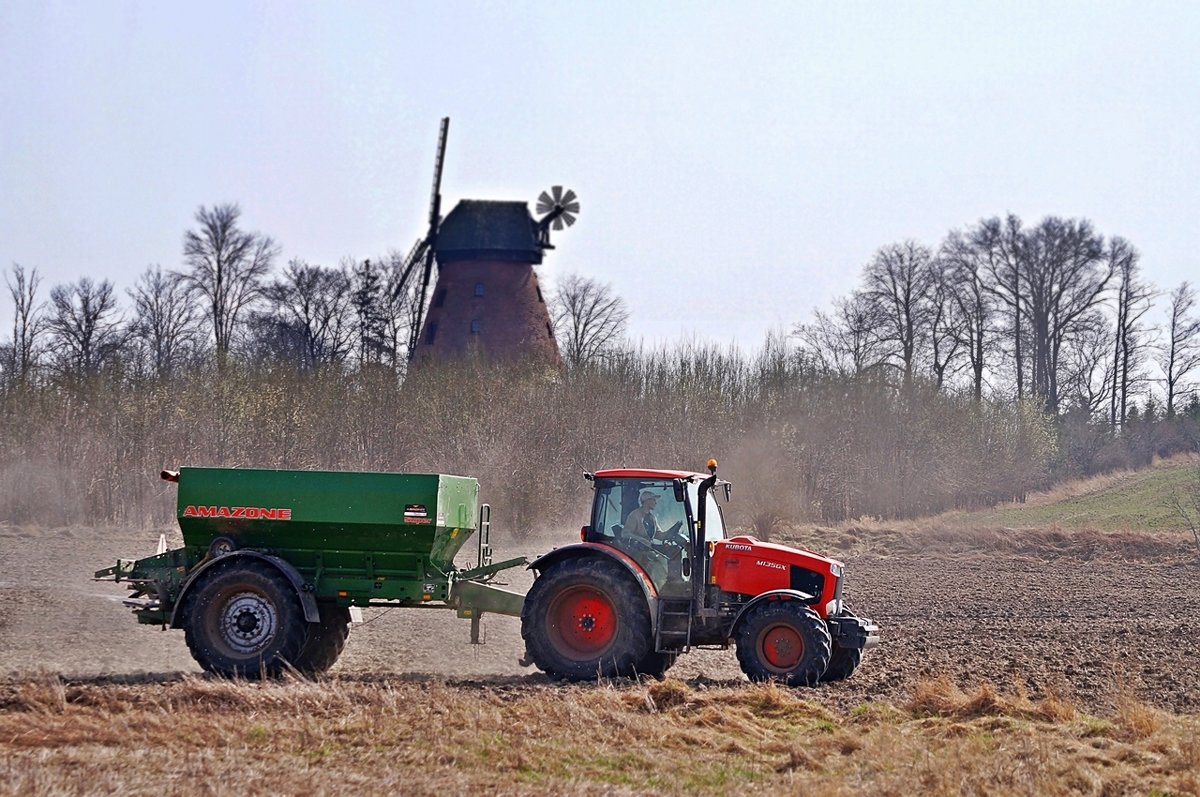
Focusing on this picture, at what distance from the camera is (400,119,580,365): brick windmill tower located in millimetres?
52344

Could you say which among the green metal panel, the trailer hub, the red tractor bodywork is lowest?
the trailer hub

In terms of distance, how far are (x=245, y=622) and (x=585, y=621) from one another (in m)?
3.61

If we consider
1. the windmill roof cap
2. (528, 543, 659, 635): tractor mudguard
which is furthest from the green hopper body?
the windmill roof cap

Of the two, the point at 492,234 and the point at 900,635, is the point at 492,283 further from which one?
the point at 900,635

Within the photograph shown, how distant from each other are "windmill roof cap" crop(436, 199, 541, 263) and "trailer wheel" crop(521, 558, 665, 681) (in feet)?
128

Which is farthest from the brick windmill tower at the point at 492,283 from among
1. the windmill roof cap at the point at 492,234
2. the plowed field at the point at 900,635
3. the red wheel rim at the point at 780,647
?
the red wheel rim at the point at 780,647

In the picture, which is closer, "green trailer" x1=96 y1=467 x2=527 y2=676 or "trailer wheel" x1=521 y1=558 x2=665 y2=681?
"trailer wheel" x1=521 y1=558 x2=665 y2=681

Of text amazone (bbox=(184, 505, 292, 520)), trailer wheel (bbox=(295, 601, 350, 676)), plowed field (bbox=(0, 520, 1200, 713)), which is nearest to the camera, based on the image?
text amazone (bbox=(184, 505, 292, 520))

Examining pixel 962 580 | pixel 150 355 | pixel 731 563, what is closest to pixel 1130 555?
pixel 962 580

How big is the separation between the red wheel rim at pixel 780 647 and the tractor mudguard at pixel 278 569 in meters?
4.70

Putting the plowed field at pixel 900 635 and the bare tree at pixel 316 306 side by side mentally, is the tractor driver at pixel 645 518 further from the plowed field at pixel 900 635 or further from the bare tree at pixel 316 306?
the bare tree at pixel 316 306

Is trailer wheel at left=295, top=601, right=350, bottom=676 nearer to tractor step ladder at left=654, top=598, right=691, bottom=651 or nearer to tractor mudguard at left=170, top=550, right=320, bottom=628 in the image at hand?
tractor mudguard at left=170, top=550, right=320, bottom=628

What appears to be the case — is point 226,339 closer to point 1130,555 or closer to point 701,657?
point 1130,555

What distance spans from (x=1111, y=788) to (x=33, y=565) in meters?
23.1
